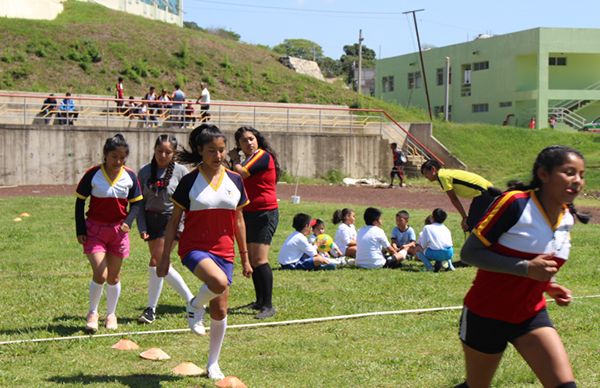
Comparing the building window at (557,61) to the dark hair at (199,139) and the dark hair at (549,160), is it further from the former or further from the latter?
the dark hair at (549,160)

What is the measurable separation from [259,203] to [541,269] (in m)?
4.95

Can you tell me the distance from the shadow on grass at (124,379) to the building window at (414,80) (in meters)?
64.1

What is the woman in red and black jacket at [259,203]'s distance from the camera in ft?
30.1

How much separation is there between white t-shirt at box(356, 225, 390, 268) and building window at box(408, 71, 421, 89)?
188 feet

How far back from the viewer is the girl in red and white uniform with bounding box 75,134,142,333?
8.38 m

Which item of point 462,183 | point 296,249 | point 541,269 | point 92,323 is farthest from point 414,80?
point 541,269

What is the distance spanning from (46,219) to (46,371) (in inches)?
524

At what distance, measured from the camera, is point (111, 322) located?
8570mm

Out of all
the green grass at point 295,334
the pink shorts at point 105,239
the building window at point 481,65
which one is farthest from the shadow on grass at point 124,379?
the building window at point 481,65

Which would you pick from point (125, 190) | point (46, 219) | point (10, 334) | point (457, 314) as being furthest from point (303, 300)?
point (46, 219)

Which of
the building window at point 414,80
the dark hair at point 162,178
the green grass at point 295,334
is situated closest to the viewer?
the green grass at point 295,334

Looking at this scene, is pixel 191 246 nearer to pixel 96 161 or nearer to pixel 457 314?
pixel 457 314

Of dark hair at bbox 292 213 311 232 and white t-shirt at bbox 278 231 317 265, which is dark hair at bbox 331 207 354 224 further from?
dark hair at bbox 292 213 311 232

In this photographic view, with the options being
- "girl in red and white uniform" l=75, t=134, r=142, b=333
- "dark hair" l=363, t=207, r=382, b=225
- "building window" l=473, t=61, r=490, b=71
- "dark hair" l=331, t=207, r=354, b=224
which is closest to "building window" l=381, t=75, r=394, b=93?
"building window" l=473, t=61, r=490, b=71
